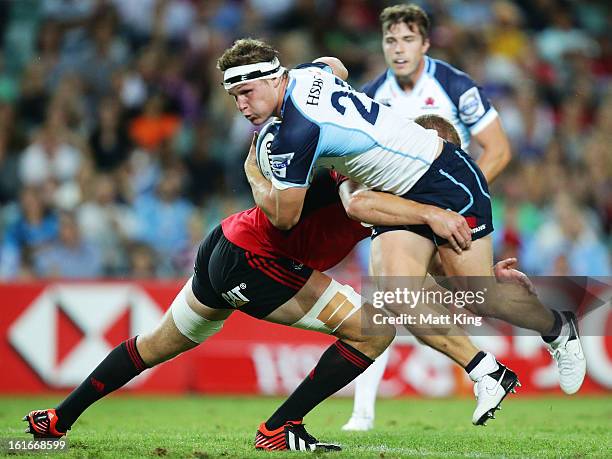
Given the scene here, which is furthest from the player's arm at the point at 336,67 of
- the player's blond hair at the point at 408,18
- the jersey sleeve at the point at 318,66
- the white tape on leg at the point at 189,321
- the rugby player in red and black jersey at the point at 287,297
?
the white tape on leg at the point at 189,321

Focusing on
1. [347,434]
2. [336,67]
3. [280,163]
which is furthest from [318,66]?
[347,434]

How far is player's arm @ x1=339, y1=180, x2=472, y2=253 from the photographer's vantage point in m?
6.39

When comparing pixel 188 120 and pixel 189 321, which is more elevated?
pixel 189 321

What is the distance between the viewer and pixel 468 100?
328 inches

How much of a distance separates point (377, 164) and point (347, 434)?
2.23m

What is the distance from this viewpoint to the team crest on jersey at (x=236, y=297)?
6410mm

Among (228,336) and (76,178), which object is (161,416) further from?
(76,178)

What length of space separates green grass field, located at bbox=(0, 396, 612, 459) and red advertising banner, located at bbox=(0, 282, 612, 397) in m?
0.33

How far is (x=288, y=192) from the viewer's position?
6039 millimetres

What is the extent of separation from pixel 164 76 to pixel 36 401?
550 cm

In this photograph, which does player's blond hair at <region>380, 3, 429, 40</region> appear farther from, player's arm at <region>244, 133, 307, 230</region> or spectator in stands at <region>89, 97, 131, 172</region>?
spectator in stands at <region>89, 97, 131, 172</region>

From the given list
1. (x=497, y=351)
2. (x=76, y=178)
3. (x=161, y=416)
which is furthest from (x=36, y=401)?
(x=497, y=351)

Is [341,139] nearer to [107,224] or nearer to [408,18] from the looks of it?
[408,18]

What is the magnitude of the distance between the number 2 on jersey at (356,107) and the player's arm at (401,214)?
0.46 metres
